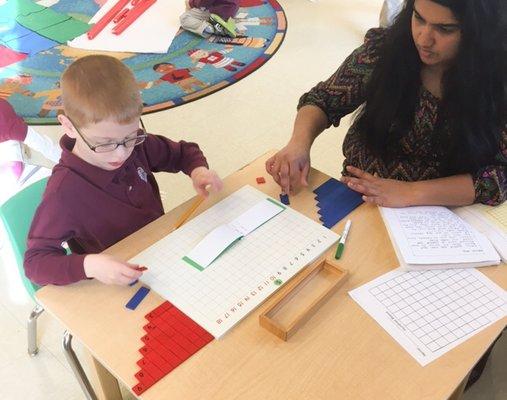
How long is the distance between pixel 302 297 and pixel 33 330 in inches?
39.8

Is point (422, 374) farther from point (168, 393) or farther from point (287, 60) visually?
point (287, 60)

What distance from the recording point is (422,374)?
0.81 m

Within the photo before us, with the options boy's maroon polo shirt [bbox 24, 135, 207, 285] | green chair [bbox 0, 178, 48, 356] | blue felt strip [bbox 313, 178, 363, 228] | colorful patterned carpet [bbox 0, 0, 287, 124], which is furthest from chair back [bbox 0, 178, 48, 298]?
colorful patterned carpet [bbox 0, 0, 287, 124]

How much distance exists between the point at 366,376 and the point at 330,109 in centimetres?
81

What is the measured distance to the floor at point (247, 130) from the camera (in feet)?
5.08

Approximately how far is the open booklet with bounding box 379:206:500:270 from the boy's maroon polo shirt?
1.68 feet

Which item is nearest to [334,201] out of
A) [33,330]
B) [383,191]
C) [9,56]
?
[383,191]

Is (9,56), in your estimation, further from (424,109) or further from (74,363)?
(424,109)

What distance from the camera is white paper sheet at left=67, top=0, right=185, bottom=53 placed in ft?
10.4

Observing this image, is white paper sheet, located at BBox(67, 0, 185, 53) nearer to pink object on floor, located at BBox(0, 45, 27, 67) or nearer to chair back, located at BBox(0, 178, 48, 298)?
pink object on floor, located at BBox(0, 45, 27, 67)

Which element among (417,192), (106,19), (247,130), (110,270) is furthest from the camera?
(106,19)

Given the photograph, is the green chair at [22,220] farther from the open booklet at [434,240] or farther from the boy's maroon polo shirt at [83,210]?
the open booklet at [434,240]

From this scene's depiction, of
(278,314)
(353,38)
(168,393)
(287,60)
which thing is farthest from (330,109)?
(353,38)

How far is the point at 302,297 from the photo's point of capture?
93 centimetres
